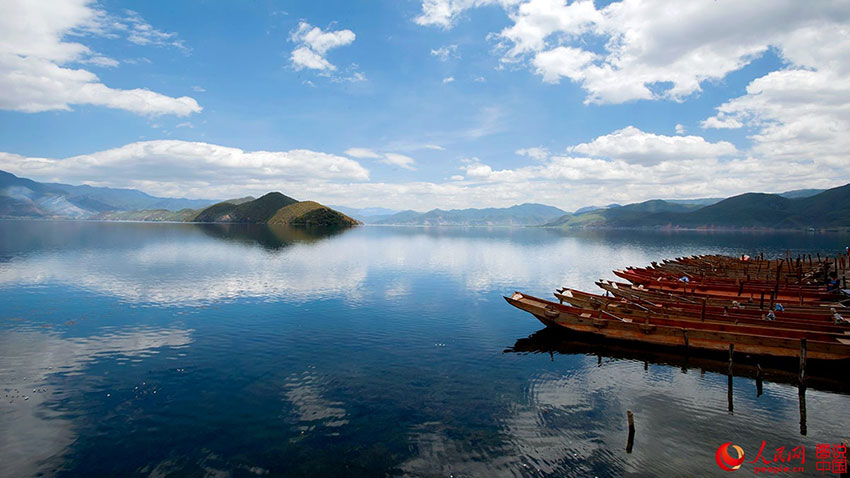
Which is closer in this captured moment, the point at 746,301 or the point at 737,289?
the point at 746,301

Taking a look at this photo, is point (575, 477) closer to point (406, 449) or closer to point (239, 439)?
point (406, 449)

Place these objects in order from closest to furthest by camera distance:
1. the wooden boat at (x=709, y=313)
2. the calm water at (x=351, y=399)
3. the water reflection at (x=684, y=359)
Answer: the calm water at (x=351, y=399), the water reflection at (x=684, y=359), the wooden boat at (x=709, y=313)

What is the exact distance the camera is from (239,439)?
15109 millimetres

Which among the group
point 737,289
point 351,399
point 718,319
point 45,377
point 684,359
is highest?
point 737,289

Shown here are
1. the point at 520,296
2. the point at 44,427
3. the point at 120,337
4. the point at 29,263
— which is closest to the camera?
the point at 44,427

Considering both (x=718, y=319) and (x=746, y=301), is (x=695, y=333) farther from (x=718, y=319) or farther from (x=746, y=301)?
(x=746, y=301)

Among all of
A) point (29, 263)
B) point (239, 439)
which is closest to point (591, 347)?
point (239, 439)

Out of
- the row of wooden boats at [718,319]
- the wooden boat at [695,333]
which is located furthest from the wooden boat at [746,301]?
the wooden boat at [695,333]

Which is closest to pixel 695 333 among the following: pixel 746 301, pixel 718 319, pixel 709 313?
pixel 718 319

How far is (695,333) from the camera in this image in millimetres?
24531

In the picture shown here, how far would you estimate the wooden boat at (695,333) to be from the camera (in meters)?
21.8

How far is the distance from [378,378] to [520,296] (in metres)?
15.8

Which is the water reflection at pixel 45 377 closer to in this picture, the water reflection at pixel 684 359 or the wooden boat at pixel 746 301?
the water reflection at pixel 684 359

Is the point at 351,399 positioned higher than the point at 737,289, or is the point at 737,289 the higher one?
the point at 737,289
